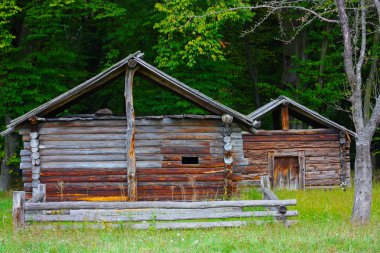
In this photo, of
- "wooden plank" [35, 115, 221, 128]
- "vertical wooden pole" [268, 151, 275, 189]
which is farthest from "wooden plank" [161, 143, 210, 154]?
"vertical wooden pole" [268, 151, 275, 189]

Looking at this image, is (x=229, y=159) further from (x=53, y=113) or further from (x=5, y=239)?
(x=5, y=239)

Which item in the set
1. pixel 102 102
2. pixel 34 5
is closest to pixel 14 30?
pixel 34 5

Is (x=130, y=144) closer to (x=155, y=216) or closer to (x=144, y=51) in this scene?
(x=155, y=216)

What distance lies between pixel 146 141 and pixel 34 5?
11.2m

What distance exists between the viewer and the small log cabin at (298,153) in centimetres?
2564

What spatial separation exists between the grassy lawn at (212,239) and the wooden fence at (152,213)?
0.28 metres

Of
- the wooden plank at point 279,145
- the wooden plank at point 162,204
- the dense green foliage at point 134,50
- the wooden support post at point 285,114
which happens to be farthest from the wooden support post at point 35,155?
the wooden support post at point 285,114

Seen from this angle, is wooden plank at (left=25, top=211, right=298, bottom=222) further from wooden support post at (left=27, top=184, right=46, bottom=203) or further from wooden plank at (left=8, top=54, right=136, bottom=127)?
wooden plank at (left=8, top=54, right=136, bottom=127)

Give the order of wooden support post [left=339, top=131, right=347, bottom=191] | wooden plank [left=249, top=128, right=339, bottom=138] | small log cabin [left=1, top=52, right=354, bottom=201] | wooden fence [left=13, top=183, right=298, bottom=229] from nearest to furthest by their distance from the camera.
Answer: wooden fence [left=13, top=183, right=298, bottom=229], small log cabin [left=1, top=52, right=354, bottom=201], wooden plank [left=249, top=128, right=339, bottom=138], wooden support post [left=339, top=131, right=347, bottom=191]

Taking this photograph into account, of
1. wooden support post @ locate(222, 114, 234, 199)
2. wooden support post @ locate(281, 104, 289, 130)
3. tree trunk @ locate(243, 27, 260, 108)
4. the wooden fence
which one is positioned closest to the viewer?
the wooden fence

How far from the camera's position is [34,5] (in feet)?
87.8

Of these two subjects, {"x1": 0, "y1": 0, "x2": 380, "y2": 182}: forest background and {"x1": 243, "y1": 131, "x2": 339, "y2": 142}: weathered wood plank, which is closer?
{"x1": 243, "y1": 131, "x2": 339, "y2": 142}: weathered wood plank

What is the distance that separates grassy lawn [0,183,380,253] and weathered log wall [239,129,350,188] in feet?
36.4

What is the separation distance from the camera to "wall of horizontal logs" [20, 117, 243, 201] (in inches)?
741
